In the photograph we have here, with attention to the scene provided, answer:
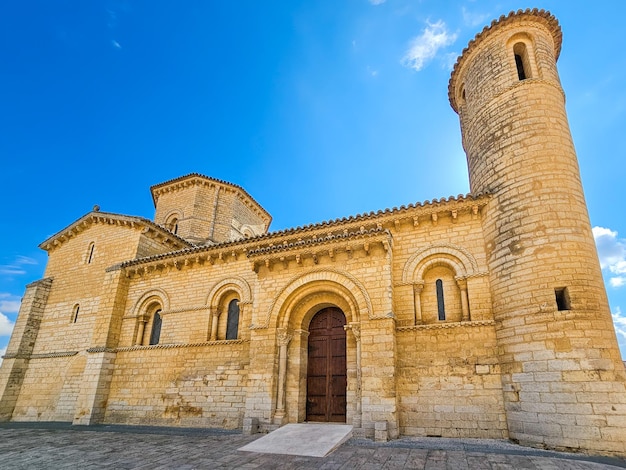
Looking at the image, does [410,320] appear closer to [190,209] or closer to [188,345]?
[188,345]

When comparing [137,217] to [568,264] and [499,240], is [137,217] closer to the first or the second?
[499,240]

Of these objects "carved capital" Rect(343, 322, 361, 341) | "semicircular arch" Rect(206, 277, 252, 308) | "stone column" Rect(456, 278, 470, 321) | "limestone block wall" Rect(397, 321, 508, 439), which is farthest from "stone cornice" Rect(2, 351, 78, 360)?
"stone column" Rect(456, 278, 470, 321)

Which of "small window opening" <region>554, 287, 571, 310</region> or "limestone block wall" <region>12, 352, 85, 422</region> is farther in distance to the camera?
"limestone block wall" <region>12, 352, 85, 422</region>

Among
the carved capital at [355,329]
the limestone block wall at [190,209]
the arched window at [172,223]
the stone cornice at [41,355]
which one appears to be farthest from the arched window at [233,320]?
the arched window at [172,223]

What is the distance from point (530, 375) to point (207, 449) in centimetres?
723

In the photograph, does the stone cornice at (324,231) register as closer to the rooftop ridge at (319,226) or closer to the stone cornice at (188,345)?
the rooftop ridge at (319,226)

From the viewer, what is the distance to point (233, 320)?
12.6 meters

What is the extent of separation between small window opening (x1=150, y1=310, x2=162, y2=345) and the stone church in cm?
6

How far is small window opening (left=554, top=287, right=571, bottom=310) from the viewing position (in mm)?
8055

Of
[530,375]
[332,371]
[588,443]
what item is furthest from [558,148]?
[332,371]

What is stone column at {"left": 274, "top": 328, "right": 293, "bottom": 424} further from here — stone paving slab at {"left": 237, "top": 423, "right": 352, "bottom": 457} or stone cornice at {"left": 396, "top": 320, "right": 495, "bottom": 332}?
stone cornice at {"left": 396, "top": 320, "right": 495, "bottom": 332}

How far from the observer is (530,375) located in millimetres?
7820

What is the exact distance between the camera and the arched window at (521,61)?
36.0 ft

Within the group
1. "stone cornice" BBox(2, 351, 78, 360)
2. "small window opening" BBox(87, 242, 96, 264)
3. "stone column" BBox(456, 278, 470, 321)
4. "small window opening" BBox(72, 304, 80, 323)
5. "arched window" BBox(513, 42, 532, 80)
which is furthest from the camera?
"small window opening" BBox(87, 242, 96, 264)
